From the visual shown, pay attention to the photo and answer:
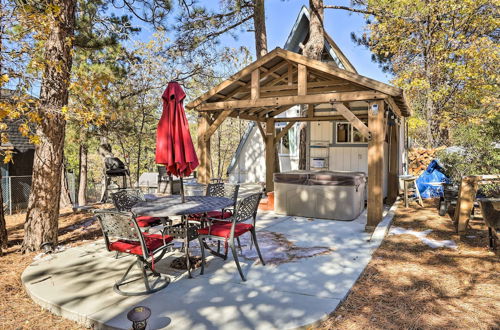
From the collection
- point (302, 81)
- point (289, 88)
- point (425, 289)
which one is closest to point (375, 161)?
point (302, 81)

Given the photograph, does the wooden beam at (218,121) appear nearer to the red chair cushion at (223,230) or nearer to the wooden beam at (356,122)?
the wooden beam at (356,122)

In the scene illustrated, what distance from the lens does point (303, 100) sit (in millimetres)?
6926

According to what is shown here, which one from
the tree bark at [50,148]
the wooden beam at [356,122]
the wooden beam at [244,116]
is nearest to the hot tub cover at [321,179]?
the wooden beam at [356,122]

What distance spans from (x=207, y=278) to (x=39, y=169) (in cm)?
307

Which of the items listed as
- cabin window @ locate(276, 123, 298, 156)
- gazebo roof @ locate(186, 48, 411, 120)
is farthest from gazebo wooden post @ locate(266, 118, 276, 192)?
cabin window @ locate(276, 123, 298, 156)

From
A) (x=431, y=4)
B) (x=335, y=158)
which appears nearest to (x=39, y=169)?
(x=335, y=158)

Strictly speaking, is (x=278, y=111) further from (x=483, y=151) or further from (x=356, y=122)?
(x=483, y=151)

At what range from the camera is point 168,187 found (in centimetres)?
1219

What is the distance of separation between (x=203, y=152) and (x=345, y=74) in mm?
3634

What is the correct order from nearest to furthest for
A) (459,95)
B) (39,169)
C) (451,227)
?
(39,169)
(451,227)
(459,95)

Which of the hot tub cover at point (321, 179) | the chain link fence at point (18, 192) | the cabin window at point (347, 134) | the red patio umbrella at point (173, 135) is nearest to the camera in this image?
the red patio umbrella at point (173, 135)

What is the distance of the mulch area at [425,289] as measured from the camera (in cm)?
299

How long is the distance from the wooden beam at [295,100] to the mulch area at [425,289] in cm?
263

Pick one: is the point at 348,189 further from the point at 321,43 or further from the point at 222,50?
the point at 222,50
